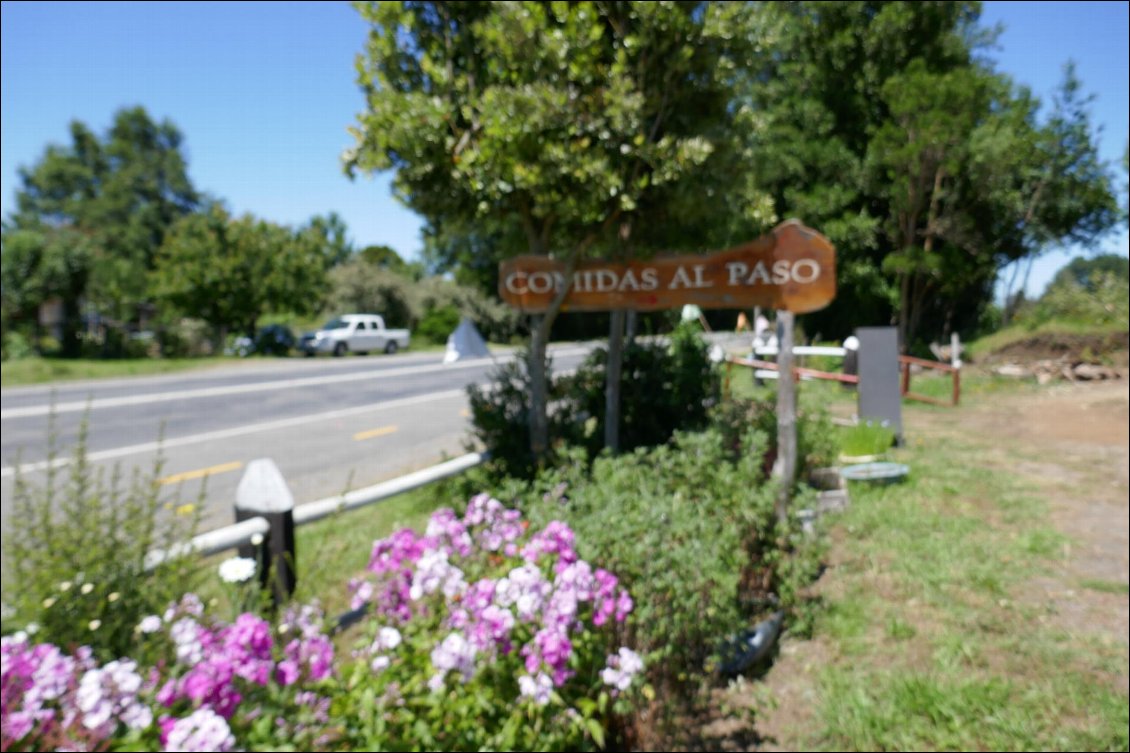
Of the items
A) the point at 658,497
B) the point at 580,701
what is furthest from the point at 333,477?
the point at 580,701

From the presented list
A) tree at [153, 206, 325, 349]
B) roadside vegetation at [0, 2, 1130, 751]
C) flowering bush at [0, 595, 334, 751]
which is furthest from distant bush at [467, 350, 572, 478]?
tree at [153, 206, 325, 349]

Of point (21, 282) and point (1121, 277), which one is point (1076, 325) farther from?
point (21, 282)

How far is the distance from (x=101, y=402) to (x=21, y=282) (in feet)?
44.8

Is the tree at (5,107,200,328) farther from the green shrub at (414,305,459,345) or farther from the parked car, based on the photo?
the parked car

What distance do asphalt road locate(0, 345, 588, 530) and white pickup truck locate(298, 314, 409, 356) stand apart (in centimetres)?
1127

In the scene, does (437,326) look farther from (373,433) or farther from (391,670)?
(391,670)

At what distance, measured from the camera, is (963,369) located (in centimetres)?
1748

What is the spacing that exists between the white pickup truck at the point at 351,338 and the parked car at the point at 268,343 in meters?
0.65

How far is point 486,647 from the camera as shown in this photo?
2.04m

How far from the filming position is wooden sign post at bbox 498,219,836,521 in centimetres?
464

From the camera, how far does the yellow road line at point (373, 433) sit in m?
10.1

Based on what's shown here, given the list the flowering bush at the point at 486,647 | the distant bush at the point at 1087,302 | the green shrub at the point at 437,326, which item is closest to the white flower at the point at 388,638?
the flowering bush at the point at 486,647

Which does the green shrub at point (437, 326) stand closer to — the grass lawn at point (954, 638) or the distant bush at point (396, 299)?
the distant bush at point (396, 299)

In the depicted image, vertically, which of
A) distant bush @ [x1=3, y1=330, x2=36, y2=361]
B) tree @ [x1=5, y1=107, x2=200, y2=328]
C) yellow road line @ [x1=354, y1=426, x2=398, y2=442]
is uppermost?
tree @ [x1=5, y1=107, x2=200, y2=328]
